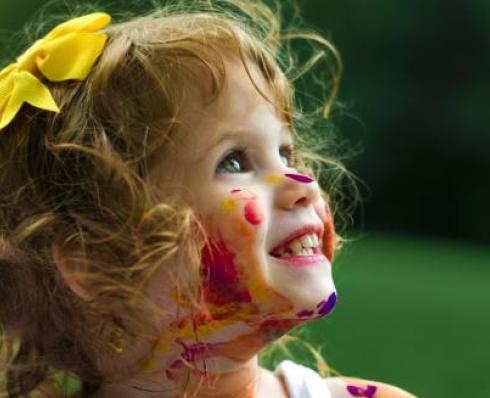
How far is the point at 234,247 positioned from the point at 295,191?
91 millimetres

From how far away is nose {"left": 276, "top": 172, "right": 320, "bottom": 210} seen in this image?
1.08m

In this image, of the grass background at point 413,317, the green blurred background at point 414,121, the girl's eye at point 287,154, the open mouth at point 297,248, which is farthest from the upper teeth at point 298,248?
the green blurred background at point 414,121

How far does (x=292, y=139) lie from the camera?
48.3 inches

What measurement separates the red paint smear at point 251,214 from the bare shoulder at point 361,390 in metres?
0.32

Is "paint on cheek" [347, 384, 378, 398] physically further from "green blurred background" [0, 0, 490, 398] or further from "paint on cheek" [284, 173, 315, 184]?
"green blurred background" [0, 0, 490, 398]

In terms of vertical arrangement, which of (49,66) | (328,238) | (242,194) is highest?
(49,66)

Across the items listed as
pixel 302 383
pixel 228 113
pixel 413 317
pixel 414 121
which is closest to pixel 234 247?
pixel 228 113

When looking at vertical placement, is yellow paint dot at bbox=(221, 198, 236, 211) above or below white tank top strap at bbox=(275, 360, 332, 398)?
above

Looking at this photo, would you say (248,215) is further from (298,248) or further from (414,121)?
(414,121)

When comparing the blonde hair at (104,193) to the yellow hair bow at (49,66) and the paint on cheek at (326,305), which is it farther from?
the paint on cheek at (326,305)

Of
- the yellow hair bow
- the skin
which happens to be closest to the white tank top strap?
the skin

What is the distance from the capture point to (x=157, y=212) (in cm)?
107

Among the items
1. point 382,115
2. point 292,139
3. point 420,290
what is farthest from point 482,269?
point 292,139

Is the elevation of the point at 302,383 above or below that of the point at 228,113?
below
